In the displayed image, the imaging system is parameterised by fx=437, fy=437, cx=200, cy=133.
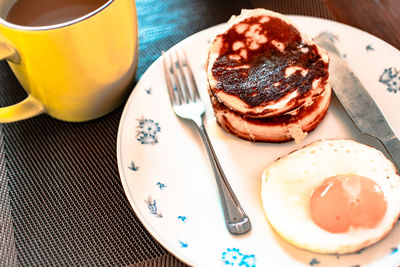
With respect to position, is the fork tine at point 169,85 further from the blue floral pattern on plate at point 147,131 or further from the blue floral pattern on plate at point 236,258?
the blue floral pattern on plate at point 236,258

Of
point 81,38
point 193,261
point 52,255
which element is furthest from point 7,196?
point 193,261

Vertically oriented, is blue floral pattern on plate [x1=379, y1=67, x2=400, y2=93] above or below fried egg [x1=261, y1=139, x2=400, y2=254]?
above

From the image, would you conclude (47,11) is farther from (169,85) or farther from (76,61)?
(169,85)

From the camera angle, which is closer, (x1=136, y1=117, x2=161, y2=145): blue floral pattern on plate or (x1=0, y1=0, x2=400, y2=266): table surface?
(x1=0, y1=0, x2=400, y2=266): table surface

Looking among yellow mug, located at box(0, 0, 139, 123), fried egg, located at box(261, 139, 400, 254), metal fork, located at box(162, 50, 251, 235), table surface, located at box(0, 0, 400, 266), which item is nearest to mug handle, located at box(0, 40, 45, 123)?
yellow mug, located at box(0, 0, 139, 123)

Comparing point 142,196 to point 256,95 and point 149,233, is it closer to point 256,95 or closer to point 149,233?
point 149,233

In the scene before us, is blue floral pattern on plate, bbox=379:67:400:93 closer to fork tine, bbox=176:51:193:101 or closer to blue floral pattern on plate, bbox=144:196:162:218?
fork tine, bbox=176:51:193:101
